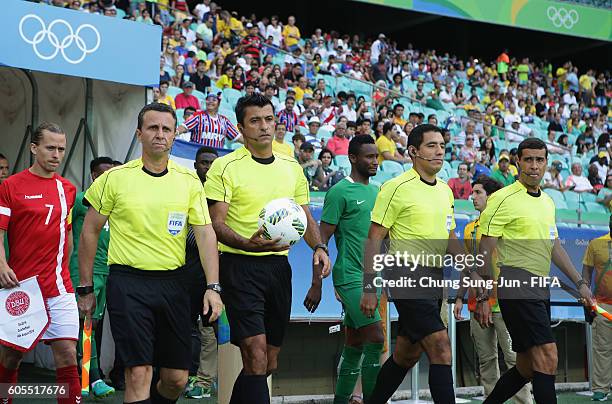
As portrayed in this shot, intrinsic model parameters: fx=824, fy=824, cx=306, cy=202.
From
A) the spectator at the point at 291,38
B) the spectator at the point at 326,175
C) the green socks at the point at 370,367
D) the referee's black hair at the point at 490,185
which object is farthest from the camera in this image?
the spectator at the point at 291,38

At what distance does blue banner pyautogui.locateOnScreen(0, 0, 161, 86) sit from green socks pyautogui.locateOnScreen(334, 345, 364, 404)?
11.3 ft

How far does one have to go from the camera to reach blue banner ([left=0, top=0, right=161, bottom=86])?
730cm

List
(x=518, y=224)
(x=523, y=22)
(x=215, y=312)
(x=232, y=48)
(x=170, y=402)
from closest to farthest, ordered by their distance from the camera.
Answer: (x=215, y=312), (x=170, y=402), (x=518, y=224), (x=232, y=48), (x=523, y=22)

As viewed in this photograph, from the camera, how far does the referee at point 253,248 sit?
5133 millimetres

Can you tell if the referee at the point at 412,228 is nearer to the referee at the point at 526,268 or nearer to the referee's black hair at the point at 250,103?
the referee at the point at 526,268

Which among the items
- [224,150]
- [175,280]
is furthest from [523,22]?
[175,280]

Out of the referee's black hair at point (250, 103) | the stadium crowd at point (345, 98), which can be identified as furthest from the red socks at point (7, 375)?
the stadium crowd at point (345, 98)

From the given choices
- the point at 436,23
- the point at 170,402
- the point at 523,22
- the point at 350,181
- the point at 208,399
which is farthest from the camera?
the point at 436,23

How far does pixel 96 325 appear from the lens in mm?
8125

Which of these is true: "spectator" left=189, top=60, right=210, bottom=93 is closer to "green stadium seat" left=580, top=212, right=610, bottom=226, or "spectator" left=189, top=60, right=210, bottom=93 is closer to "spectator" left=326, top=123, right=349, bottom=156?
"spectator" left=326, top=123, right=349, bottom=156

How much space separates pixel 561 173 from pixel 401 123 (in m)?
3.55

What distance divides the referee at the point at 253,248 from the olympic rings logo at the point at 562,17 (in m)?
25.7

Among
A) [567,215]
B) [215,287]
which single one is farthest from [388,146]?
[215,287]

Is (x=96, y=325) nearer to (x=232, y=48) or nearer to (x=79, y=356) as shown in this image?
(x=79, y=356)
